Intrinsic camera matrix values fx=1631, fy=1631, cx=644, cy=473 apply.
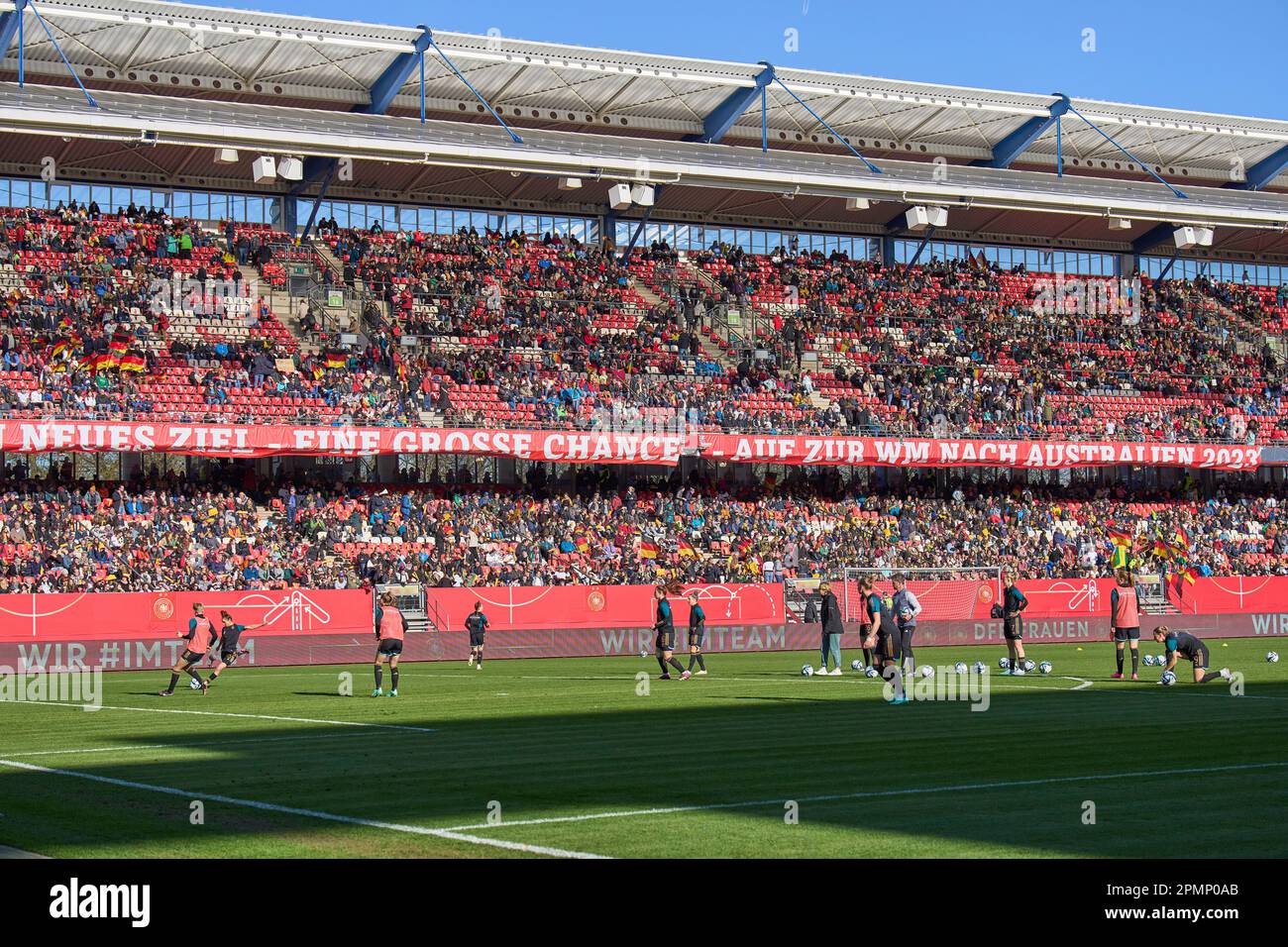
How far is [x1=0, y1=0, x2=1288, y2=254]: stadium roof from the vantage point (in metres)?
52.6

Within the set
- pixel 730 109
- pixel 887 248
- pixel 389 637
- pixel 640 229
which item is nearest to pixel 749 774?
pixel 389 637

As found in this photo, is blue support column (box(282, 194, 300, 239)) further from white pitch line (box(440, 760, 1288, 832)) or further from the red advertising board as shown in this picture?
white pitch line (box(440, 760, 1288, 832))

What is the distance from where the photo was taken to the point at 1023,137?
2586 inches

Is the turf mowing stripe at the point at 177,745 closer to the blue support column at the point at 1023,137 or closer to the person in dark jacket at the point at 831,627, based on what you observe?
the person in dark jacket at the point at 831,627

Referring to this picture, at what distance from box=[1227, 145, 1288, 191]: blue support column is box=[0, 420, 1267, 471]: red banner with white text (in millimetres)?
15145

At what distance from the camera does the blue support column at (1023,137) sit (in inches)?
2505

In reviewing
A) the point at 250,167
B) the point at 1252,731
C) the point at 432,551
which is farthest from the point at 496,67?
the point at 1252,731

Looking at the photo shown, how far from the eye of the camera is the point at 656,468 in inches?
2194

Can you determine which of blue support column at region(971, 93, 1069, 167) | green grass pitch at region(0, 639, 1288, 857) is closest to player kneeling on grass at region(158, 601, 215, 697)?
green grass pitch at region(0, 639, 1288, 857)

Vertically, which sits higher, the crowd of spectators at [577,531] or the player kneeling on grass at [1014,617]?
the crowd of spectators at [577,531]

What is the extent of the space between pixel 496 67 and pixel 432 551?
1939 centimetres

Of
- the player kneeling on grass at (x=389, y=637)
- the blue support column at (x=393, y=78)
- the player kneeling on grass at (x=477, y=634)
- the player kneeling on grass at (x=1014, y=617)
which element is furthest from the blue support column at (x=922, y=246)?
the player kneeling on grass at (x=389, y=637)

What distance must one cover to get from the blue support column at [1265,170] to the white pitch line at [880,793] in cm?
6107

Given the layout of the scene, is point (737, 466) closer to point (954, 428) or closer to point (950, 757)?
point (954, 428)
